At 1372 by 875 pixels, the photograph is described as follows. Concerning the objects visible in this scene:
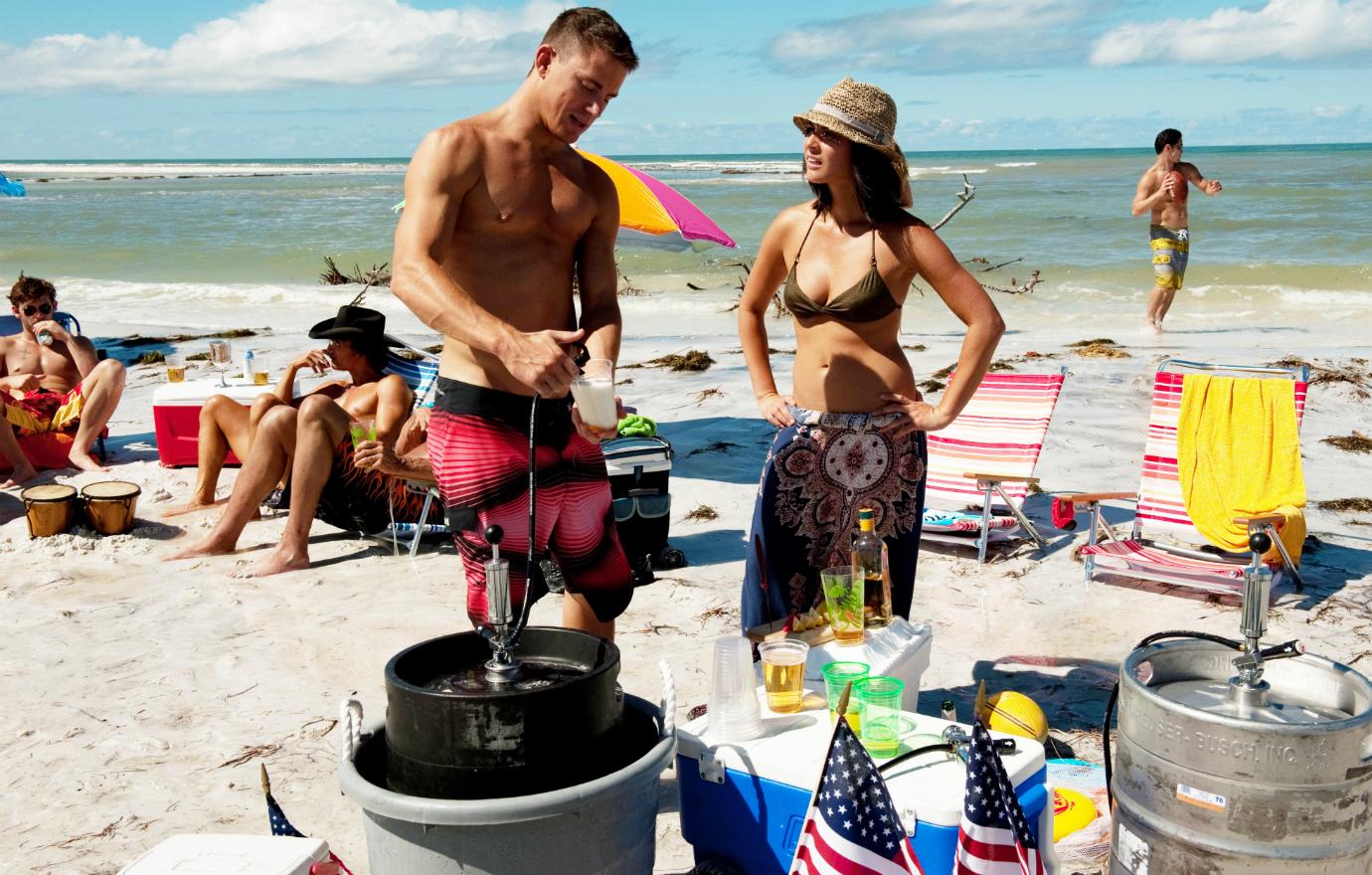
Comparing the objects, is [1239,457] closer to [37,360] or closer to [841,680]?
[841,680]

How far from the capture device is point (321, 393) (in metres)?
6.64

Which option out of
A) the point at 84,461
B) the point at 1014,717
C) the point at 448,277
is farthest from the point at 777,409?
the point at 84,461

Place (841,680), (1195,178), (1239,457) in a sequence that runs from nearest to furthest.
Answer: (841,680)
(1239,457)
(1195,178)

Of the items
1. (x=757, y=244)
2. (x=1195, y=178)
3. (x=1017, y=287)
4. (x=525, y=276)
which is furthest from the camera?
(x=757, y=244)

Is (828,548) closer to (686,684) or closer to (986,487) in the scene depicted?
(686,684)

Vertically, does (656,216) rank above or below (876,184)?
above

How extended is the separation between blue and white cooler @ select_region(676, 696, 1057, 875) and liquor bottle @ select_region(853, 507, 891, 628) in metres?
0.74

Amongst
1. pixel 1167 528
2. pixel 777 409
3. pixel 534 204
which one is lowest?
pixel 1167 528

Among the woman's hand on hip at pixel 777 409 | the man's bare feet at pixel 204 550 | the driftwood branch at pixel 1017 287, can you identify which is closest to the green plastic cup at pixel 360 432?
the man's bare feet at pixel 204 550

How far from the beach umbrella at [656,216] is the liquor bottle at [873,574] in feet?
12.8

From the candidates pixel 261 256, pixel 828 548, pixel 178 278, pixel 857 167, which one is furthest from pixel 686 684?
pixel 261 256

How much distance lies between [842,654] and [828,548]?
1.38ft

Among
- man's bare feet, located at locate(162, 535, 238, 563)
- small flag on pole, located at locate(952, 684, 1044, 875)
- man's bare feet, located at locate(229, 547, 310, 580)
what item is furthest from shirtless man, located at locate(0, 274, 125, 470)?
small flag on pole, located at locate(952, 684, 1044, 875)

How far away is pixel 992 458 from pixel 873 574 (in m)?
2.78
